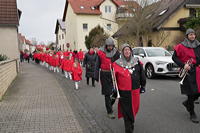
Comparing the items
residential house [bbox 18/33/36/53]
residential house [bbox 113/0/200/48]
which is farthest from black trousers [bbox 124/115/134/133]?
residential house [bbox 18/33/36/53]

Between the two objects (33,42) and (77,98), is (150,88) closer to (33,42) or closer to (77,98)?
(77,98)

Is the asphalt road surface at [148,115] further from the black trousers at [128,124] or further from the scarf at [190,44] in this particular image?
the scarf at [190,44]

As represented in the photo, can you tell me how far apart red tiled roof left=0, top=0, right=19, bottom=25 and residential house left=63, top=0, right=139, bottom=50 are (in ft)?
79.3

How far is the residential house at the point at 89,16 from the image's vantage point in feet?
138

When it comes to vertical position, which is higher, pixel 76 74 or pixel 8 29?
pixel 8 29

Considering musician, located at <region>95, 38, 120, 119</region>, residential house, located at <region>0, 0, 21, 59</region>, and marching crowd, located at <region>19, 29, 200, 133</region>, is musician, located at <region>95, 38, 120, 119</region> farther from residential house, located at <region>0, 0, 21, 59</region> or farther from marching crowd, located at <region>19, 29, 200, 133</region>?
residential house, located at <region>0, 0, 21, 59</region>

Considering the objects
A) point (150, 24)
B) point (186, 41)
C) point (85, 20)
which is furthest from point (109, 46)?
point (85, 20)

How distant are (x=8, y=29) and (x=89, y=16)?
2693 centimetres

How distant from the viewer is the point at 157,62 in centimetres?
1124

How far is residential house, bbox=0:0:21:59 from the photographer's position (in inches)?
654

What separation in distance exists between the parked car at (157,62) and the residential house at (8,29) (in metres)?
9.47

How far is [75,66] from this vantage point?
31.7 feet

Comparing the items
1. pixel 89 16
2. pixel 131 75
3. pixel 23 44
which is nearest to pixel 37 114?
pixel 131 75

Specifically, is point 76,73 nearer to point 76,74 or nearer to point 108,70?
point 76,74
